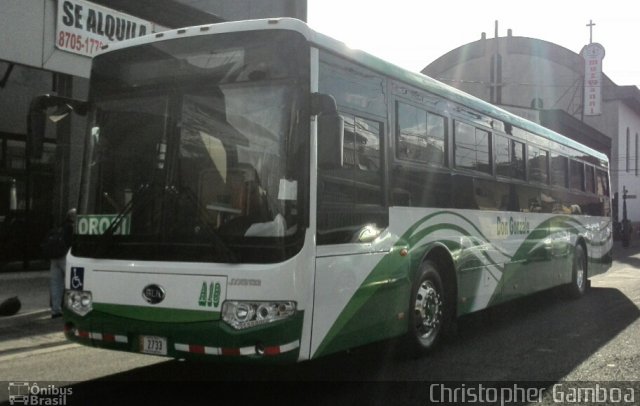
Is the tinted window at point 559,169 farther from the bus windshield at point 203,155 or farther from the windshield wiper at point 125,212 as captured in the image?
the windshield wiper at point 125,212

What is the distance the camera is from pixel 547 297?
12391 mm

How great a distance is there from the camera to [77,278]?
5500 millimetres

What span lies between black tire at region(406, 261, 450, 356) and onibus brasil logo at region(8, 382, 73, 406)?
10.7 ft

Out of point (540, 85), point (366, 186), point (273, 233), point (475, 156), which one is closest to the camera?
point (273, 233)

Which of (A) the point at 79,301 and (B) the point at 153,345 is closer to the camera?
(B) the point at 153,345

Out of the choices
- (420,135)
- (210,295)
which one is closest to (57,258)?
(210,295)

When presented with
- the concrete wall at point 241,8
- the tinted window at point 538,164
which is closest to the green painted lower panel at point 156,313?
the tinted window at point 538,164

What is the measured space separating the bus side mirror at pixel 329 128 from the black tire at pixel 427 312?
2095mm

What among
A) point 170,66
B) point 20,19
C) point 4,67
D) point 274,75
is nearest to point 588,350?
point 274,75

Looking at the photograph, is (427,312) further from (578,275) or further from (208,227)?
(578,275)

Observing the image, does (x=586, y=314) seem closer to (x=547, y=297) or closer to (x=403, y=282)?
(x=547, y=297)

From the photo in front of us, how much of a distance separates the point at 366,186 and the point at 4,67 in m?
10.5

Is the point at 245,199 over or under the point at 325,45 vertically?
under

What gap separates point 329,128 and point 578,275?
894 centimetres
